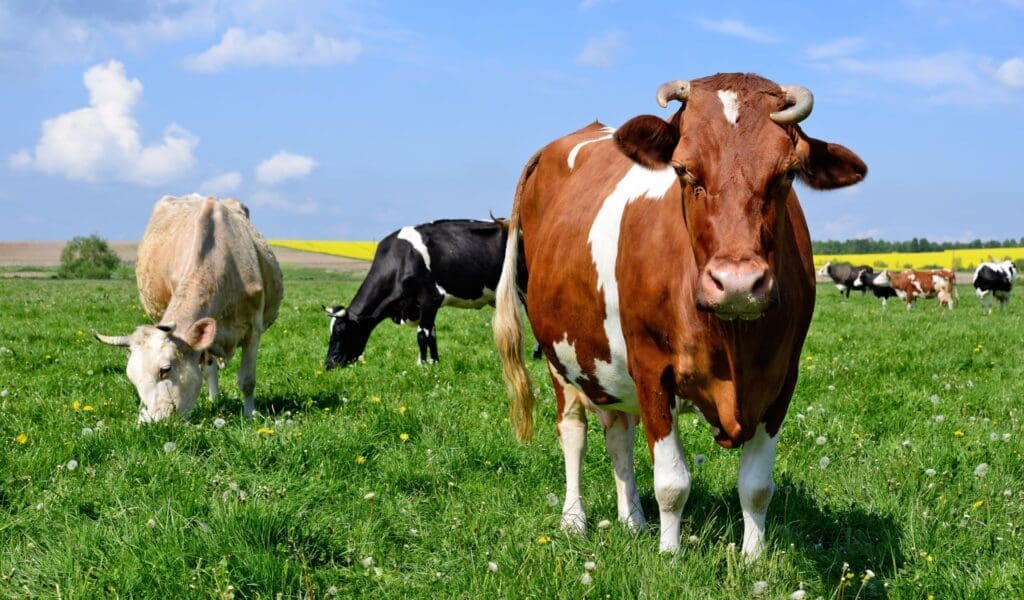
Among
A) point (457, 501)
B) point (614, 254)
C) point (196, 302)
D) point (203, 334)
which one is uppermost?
point (614, 254)

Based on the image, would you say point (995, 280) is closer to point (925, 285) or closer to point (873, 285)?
point (925, 285)

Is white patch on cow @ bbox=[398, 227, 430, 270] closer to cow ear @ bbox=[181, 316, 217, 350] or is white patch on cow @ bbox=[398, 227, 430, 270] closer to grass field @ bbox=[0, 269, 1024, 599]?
grass field @ bbox=[0, 269, 1024, 599]

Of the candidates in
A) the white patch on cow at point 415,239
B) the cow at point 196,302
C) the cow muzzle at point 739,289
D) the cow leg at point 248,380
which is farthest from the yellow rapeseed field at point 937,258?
the cow muzzle at point 739,289

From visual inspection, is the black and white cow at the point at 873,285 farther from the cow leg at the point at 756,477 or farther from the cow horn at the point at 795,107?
the cow horn at the point at 795,107

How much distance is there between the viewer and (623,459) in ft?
16.1

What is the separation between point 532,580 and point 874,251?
9371cm

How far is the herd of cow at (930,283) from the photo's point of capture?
2578 centimetres

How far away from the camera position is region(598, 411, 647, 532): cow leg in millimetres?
4859

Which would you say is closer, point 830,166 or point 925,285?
point 830,166

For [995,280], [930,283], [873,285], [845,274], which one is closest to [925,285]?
[930,283]

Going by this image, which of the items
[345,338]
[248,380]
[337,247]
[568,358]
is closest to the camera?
[568,358]

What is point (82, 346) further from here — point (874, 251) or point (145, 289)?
point (874, 251)

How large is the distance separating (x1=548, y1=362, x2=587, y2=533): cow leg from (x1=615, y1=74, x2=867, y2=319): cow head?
201 cm

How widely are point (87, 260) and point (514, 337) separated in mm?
58624
